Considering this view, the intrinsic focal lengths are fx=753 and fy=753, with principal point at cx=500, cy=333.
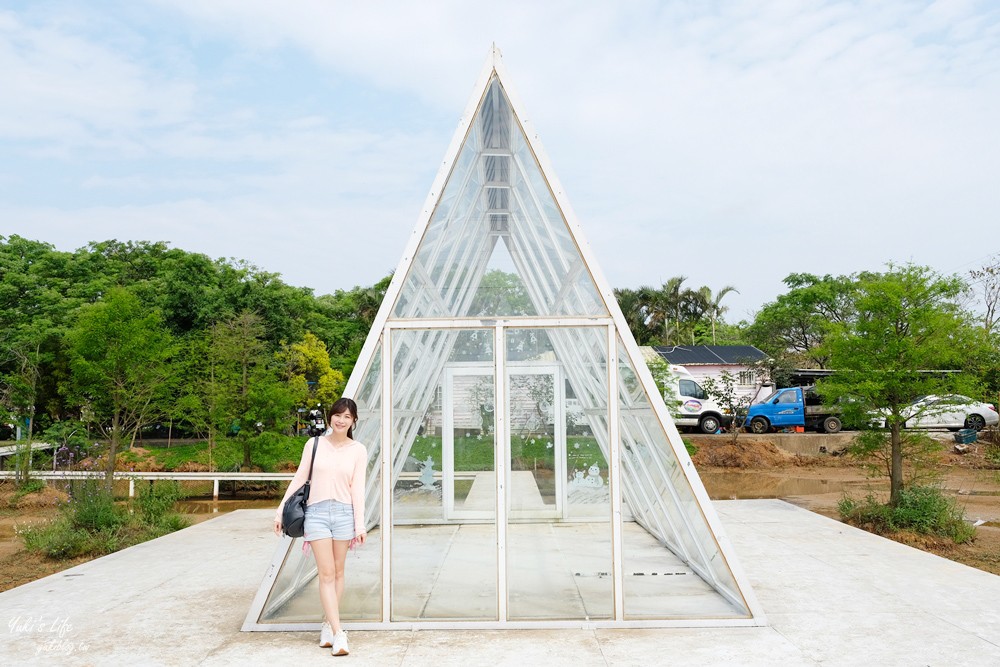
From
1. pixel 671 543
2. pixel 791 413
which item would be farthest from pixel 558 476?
pixel 791 413

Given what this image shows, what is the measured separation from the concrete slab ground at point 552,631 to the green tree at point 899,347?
9.14 feet

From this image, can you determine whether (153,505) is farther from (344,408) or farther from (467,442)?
(344,408)

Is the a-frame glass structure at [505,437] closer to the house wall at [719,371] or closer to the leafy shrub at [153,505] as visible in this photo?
the leafy shrub at [153,505]

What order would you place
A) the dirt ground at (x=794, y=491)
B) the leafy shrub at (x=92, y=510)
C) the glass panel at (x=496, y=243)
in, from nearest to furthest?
the glass panel at (x=496, y=243)
the dirt ground at (x=794, y=491)
the leafy shrub at (x=92, y=510)

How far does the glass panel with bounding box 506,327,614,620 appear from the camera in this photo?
5254 mm

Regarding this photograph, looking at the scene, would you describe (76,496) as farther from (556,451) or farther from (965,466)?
(965,466)

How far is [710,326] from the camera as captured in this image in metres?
48.0

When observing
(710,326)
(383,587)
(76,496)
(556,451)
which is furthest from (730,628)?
(710,326)

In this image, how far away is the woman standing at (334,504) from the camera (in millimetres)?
4320

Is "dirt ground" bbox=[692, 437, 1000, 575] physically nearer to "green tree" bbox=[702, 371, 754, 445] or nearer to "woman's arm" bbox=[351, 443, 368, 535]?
"green tree" bbox=[702, 371, 754, 445]

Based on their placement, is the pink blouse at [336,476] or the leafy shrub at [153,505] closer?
the pink blouse at [336,476]

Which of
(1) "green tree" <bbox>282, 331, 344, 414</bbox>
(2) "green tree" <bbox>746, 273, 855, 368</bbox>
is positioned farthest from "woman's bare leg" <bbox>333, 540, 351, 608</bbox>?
(2) "green tree" <bbox>746, 273, 855, 368</bbox>

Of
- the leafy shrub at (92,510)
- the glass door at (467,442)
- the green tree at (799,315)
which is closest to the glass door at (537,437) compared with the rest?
the glass door at (467,442)

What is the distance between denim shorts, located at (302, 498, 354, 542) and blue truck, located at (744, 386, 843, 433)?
21.1 meters
